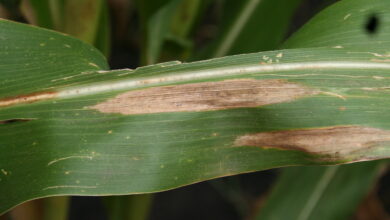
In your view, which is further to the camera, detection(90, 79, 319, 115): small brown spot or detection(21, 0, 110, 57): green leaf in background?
→ detection(21, 0, 110, 57): green leaf in background

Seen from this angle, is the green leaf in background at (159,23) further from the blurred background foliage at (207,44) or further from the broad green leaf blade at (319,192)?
the broad green leaf blade at (319,192)

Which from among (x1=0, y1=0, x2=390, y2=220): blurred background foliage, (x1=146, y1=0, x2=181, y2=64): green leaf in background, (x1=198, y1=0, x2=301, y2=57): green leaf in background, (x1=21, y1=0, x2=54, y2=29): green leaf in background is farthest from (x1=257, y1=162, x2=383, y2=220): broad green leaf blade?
(x1=21, y1=0, x2=54, y2=29): green leaf in background

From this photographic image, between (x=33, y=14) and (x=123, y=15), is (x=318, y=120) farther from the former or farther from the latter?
(x=123, y=15)

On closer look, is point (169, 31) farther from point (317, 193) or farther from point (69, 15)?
point (317, 193)

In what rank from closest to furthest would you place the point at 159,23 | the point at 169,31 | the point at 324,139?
1. the point at 324,139
2. the point at 159,23
3. the point at 169,31

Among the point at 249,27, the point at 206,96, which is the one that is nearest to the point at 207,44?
the point at 249,27

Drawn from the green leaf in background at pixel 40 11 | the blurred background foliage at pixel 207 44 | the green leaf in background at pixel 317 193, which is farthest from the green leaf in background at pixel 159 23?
the green leaf in background at pixel 317 193

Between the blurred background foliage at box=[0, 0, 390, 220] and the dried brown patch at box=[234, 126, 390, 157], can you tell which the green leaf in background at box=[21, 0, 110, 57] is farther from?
the dried brown patch at box=[234, 126, 390, 157]
